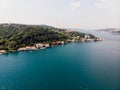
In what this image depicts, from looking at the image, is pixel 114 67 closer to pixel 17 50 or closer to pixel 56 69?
pixel 56 69

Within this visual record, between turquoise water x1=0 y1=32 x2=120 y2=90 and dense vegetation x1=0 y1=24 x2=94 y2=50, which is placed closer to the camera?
turquoise water x1=0 y1=32 x2=120 y2=90

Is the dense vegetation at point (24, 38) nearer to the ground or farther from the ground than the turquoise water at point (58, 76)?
farther from the ground

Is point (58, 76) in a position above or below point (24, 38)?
below

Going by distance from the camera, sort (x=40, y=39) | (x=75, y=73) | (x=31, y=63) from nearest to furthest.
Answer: (x=75, y=73) → (x=31, y=63) → (x=40, y=39)

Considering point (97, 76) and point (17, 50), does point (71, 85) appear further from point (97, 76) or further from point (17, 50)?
point (17, 50)

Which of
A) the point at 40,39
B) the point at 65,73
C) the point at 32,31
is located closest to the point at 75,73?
the point at 65,73

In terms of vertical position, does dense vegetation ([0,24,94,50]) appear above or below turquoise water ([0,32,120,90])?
above

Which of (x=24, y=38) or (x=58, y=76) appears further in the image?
(x=24, y=38)

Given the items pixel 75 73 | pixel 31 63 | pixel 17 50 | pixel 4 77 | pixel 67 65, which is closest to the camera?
pixel 4 77

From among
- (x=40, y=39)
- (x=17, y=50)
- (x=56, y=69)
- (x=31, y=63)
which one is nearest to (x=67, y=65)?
(x=56, y=69)

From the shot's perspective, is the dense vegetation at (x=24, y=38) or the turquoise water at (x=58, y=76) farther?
the dense vegetation at (x=24, y=38)

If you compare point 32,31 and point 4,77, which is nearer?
point 4,77
